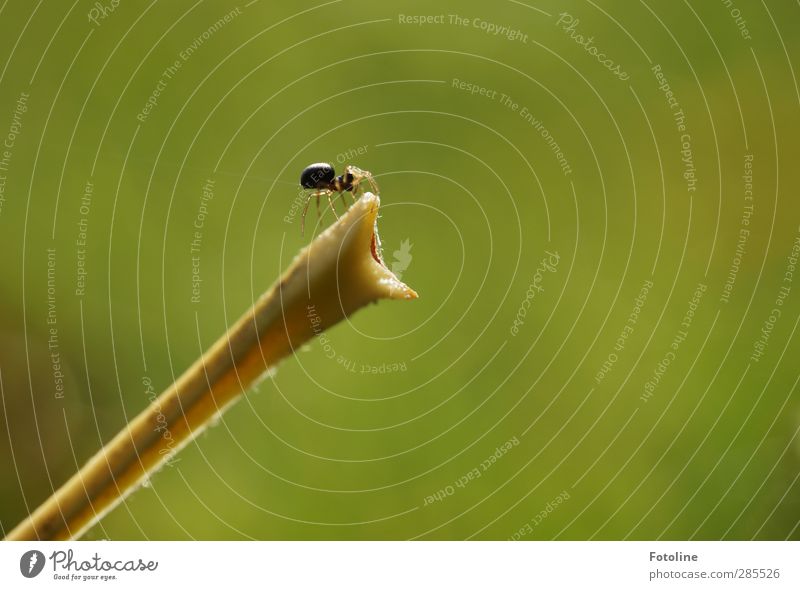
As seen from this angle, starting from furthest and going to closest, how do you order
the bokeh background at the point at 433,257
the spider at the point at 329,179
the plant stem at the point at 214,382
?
the bokeh background at the point at 433,257
the spider at the point at 329,179
the plant stem at the point at 214,382

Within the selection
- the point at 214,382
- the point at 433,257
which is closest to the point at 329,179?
the point at 433,257

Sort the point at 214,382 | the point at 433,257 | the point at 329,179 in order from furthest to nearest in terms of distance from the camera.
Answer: the point at 433,257 → the point at 329,179 → the point at 214,382

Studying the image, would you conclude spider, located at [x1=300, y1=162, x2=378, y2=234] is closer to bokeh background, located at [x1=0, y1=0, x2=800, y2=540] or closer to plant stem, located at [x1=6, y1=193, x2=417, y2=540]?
bokeh background, located at [x1=0, y1=0, x2=800, y2=540]

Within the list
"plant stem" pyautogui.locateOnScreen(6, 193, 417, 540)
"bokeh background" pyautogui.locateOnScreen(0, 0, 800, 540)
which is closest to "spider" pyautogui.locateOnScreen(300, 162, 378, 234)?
"bokeh background" pyautogui.locateOnScreen(0, 0, 800, 540)

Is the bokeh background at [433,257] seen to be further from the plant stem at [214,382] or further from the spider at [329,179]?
the plant stem at [214,382]

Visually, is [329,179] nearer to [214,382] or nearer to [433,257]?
[433,257]

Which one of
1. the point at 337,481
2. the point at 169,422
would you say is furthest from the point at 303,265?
the point at 337,481

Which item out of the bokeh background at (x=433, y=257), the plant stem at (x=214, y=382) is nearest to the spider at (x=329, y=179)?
the bokeh background at (x=433, y=257)
